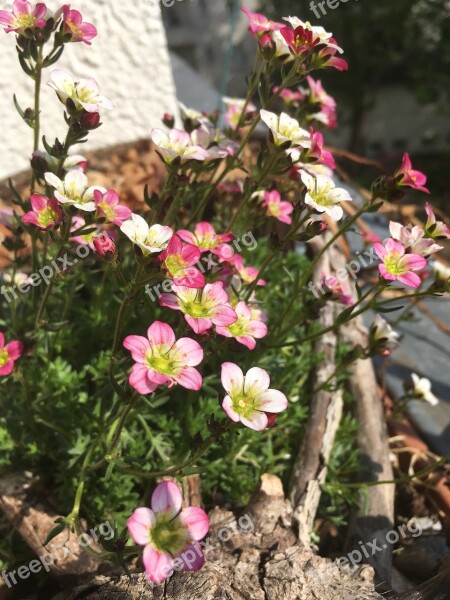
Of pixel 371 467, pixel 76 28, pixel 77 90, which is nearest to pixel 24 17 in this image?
pixel 76 28

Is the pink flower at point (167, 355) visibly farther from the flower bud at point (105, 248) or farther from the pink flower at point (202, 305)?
the flower bud at point (105, 248)

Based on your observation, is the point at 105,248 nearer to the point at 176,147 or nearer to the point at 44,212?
the point at 44,212

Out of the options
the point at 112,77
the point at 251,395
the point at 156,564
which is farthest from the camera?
the point at 112,77

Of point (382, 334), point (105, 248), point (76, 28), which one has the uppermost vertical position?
point (76, 28)

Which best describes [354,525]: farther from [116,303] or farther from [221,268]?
[116,303]

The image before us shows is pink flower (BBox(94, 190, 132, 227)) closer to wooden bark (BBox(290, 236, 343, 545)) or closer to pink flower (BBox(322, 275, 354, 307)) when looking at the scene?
pink flower (BBox(322, 275, 354, 307))

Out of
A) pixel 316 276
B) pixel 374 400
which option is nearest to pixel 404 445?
pixel 374 400
